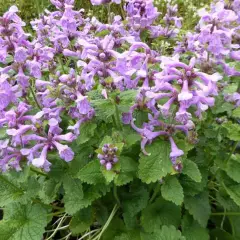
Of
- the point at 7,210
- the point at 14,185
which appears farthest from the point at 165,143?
the point at 7,210

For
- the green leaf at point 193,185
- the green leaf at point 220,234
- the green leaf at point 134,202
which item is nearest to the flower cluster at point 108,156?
the green leaf at point 134,202

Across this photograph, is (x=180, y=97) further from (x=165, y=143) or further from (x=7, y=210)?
(x=7, y=210)

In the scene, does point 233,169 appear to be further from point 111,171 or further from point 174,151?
point 111,171

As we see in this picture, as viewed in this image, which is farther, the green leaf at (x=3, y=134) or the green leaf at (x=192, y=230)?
the green leaf at (x=192, y=230)

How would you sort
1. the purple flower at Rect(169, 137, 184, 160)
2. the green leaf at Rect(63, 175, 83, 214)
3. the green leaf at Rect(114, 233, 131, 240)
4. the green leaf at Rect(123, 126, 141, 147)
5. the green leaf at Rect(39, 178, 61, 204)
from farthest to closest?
the green leaf at Rect(114, 233, 131, 240) → the green leaf at Rect(39, 178, 61, 204) → the green leaf at Rect(63, 175, 83, 214) → the green leaf at Rect(123, 126, 141, 147) → the purple flower at Rect(169, 137, 184, 160)

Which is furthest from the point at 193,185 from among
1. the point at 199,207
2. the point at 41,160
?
the point at 41,160

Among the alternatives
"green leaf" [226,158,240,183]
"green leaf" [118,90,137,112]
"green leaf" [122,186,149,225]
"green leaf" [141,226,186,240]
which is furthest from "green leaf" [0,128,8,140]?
"green leaf" [226,158,240,183]

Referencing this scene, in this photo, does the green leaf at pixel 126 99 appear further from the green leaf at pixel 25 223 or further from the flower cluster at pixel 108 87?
the green leaf at pixel 25 223

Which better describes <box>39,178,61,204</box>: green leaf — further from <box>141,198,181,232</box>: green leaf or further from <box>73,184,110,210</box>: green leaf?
<box>141,198,181,232</box>: green leaf
